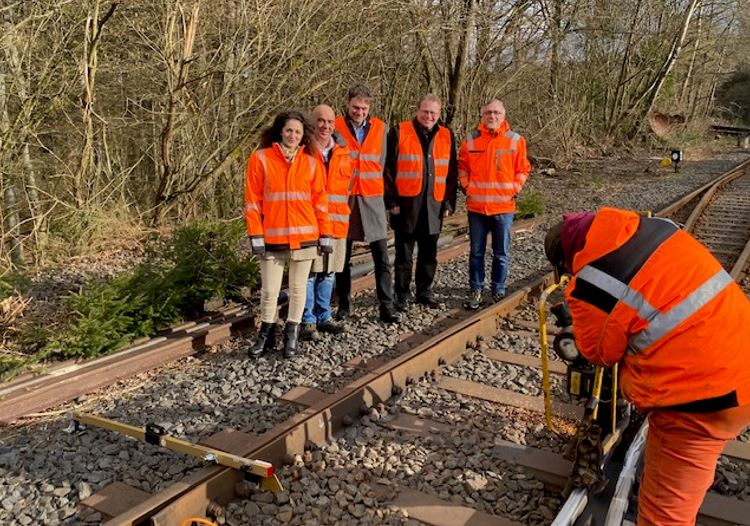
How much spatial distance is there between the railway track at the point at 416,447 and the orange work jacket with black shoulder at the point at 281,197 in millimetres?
1196

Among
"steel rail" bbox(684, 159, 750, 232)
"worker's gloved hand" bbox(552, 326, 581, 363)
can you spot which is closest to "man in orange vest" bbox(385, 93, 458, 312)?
"worker's gloved hand" bbox(552, 326, 581, 363)

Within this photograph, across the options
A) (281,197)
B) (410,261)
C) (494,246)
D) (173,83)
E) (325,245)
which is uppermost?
(173,83)

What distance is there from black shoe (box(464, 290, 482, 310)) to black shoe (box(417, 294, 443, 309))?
294 millimetres

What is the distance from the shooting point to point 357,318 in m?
6.33

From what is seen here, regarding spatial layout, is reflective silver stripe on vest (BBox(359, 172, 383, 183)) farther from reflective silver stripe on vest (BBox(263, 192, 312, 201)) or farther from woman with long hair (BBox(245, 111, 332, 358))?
reflective silver stripe on vest (BBox(263, 192, 312, 201))

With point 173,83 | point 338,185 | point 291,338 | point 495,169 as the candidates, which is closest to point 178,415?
point 291,338

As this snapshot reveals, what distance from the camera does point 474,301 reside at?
656cm

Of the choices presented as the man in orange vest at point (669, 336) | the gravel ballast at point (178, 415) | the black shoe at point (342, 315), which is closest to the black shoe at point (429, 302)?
the gravel ballast at point (178, 415)

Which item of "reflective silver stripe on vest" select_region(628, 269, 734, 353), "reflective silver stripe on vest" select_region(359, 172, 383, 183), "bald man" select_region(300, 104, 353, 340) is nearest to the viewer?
"reflective silver stripe on vest" select_region(628, 269, 734, 353)

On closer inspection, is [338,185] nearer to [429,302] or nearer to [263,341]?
[263,341]

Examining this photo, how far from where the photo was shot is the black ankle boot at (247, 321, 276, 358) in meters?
5.27

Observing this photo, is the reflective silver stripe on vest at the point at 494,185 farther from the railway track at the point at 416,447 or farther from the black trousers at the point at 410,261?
the railway track at the point at 416,447

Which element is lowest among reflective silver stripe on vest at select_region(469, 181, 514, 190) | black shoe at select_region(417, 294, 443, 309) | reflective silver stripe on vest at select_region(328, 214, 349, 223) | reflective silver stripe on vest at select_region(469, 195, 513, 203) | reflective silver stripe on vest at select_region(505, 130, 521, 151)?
black shoe at select_region(417, 294, 443, 309)

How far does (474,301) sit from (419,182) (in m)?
1.36
